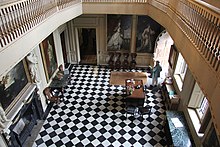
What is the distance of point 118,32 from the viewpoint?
10422mm

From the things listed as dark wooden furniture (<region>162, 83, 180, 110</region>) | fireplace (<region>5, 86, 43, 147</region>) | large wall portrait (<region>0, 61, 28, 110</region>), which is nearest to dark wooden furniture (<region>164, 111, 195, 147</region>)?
dark wooden furniture (<region>162, 83, 180, 110</region>)

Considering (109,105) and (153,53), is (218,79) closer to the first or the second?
(109,105)

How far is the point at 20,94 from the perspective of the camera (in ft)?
20.2

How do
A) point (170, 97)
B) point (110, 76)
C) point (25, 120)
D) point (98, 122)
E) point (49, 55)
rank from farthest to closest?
point (110, 76), point (49, 55), point (170, 97), point (98, 122), point (25, 120)

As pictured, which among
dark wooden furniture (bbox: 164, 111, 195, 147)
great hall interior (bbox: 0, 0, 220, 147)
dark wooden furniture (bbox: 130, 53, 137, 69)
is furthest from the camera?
dark wooden furniture (bbox: 130, 53, 137, 69)

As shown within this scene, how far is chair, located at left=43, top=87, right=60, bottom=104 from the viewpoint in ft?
25.5

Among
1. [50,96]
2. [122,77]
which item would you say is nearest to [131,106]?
[122,77]

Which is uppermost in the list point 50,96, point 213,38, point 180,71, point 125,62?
point 213,38

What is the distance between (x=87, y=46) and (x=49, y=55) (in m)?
5.81

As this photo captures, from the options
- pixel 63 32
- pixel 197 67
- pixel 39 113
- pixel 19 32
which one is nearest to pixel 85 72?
pixel 63 32

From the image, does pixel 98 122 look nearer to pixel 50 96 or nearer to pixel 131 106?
pixel 131 106

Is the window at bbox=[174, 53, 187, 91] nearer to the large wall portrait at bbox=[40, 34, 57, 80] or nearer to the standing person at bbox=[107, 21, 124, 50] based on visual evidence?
the standing person at bbox=[107, 21, 124, 50]

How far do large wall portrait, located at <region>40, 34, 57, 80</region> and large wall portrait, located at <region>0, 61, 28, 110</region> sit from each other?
1.63 meters

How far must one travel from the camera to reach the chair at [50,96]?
7.76 metres
